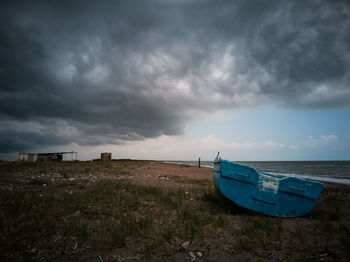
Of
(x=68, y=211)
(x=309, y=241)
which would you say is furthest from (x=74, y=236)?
(x=309, y=241)

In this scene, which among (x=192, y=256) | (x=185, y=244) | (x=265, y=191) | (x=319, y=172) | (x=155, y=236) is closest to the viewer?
(x=192, y=256)

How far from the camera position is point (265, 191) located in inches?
195

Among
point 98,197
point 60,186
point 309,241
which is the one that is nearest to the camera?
point 309,241

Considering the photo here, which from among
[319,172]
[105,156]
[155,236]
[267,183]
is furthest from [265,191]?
[105,156]

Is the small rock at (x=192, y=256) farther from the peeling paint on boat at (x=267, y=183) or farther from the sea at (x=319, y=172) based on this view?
the sea at (x=319, y=172)

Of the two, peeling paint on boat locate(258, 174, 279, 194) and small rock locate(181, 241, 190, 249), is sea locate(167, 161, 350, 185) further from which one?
small rock locate(181, 241, 190, 249)

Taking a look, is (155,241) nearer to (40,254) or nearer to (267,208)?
(40,254)

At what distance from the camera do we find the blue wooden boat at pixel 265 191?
4.97 m

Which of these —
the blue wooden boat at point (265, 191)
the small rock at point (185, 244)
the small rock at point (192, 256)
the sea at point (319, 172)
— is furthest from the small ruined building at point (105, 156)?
the small rock at point (192, 256)

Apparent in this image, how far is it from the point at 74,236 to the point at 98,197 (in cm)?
279

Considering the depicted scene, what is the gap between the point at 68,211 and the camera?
185 inches

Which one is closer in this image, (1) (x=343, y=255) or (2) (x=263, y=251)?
(1) (x=343, y=255)

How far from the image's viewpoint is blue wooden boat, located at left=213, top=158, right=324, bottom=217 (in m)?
4.97

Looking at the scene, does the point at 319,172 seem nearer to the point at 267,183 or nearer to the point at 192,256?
the point at 267,183
